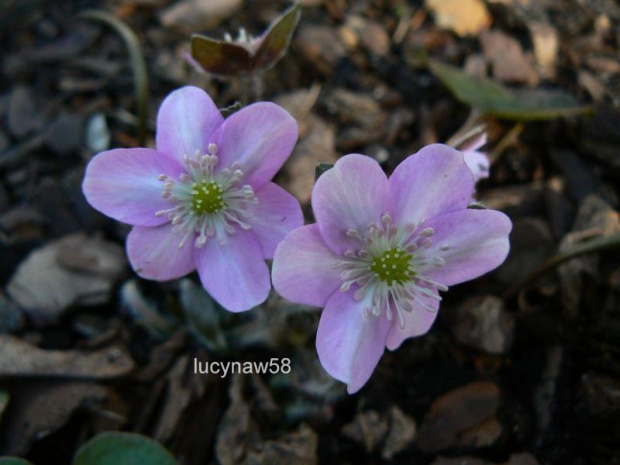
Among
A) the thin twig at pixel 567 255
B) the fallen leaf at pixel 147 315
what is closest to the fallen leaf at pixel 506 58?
the thin twig at pixel 567 255

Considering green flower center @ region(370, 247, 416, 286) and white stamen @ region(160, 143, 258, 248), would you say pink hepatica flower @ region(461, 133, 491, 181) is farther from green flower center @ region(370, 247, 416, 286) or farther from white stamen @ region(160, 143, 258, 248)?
white stamen @ region(160, 143, 258, 248)

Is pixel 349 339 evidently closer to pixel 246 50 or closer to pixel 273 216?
pixel 273 216

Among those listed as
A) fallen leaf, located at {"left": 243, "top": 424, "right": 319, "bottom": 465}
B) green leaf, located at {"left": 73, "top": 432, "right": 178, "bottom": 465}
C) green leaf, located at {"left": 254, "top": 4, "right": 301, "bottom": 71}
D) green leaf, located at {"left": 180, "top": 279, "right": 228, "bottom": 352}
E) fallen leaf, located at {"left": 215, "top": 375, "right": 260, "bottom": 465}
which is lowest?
fallen leaf, located at {"left": 215, "top": 375, "right": 260, "bottom": 465}

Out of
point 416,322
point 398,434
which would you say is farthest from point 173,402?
point 416,322

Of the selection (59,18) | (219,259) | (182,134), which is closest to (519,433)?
(219,259)

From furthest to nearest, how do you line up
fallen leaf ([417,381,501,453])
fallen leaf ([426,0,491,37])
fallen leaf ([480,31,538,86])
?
fallen leaf ([426,0,491,37]) → fallen leaf ([480,31,538,86]) → fallen leaf ([417,381,501,453])

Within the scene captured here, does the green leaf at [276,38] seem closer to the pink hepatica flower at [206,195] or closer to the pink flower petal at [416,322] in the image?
the pink hepatica flower at [206,195]

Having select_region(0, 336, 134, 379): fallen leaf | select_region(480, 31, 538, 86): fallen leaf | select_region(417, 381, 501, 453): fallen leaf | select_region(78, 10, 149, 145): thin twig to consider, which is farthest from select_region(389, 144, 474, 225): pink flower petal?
select_region(480, 31, 538, 86): fallen leaf
